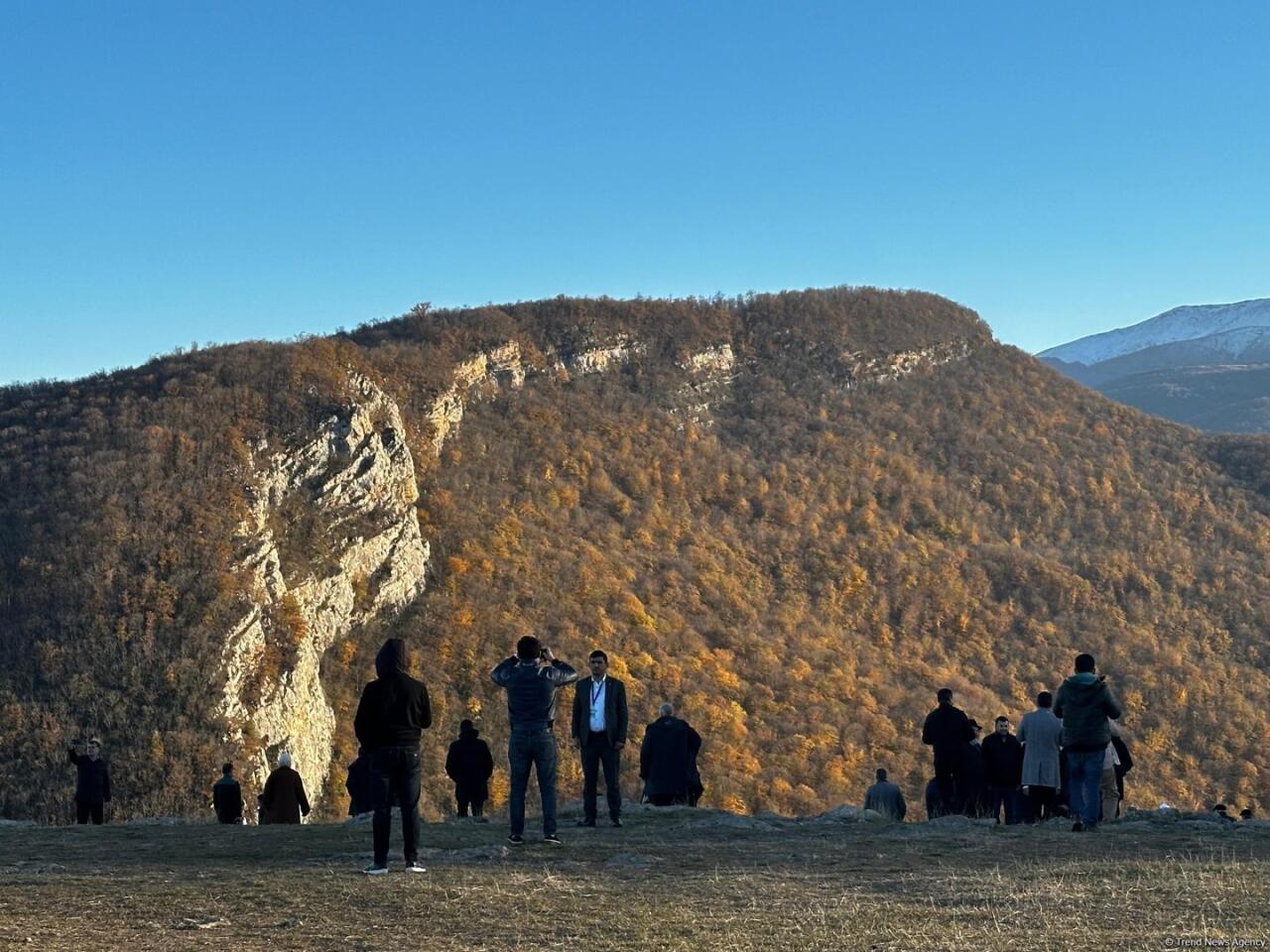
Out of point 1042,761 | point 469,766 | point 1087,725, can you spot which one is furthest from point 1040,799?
point 469,766

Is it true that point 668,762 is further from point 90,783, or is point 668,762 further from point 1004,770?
point 90,783

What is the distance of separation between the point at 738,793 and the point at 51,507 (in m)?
24.5

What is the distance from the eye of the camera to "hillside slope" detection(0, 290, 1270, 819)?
37.6m

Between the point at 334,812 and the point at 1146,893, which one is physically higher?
the point at 1146,893

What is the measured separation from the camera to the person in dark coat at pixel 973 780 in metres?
15.3

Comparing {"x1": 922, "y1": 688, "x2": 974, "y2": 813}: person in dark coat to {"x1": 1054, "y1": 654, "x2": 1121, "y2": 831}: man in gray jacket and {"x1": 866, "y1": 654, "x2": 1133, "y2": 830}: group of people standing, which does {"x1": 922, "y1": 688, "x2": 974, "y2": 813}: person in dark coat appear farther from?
{"x1": 1054, "y1": 654, "x2": 1121, "y2": 831}: man in gray jacket

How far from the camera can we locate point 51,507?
41.8 m

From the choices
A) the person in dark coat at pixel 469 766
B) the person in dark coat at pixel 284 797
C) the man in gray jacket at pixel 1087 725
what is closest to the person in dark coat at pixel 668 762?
the person in dark coat at pixel 469 766

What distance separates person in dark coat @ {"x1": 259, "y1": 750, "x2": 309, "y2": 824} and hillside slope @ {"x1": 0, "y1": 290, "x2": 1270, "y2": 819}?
52.7 ft

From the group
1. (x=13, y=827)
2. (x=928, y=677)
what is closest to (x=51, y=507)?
(x=13, y=827)

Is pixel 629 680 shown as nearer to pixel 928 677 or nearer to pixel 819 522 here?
pixel 928 677

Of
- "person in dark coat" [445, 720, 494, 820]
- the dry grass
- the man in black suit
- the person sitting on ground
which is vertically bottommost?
the person sitting on ground

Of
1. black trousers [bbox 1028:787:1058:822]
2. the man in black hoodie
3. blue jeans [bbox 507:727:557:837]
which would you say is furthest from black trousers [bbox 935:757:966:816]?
the man in black hoodie

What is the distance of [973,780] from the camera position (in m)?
15.4
